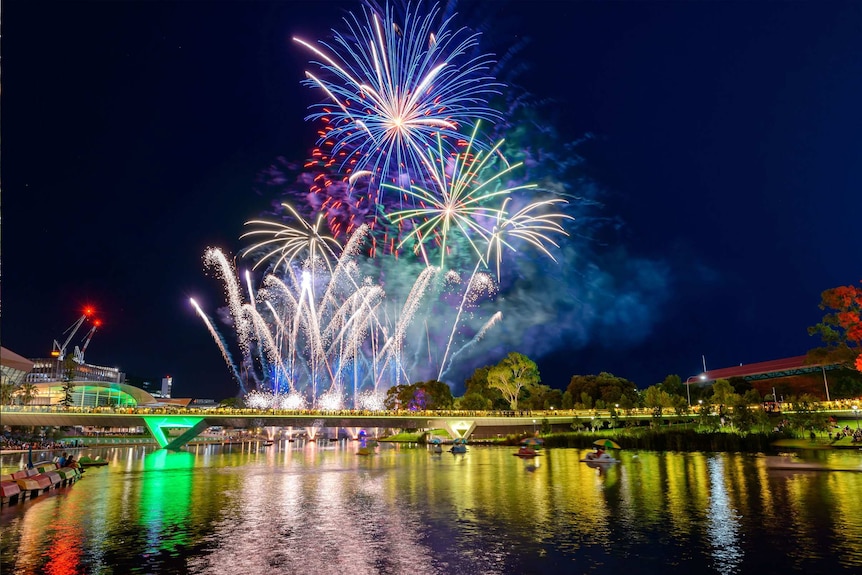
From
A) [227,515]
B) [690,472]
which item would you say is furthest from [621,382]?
[227,515]

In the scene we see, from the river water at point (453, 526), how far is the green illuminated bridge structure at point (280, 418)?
199ft

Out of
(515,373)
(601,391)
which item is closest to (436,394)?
(515,373)

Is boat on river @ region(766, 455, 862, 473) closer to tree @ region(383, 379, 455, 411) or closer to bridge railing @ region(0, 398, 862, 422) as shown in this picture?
bridge railing @ region(0, 398, 862, 422)

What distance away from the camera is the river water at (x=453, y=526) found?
2462 cm

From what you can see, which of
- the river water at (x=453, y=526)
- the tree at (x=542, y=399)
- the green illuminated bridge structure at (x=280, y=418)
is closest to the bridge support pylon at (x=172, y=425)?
the green illuminated bridge structure at (x=280, y=418)

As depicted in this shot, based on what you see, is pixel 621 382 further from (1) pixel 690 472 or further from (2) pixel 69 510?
(2) pixel 69 510

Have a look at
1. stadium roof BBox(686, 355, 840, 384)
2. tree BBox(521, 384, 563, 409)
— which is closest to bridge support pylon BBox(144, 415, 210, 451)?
tree BBox(521, 384, 563, 409)

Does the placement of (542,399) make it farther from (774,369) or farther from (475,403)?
(774,369)

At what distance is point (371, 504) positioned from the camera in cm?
4272

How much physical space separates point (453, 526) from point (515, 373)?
136853 mm

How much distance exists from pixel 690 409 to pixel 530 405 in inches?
1782

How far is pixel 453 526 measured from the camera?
33.2m

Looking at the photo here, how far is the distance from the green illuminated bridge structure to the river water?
60650 millimetres

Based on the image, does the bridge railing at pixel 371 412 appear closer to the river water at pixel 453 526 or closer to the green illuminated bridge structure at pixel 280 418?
the green illuminated bridge structure at pixel 280 418
